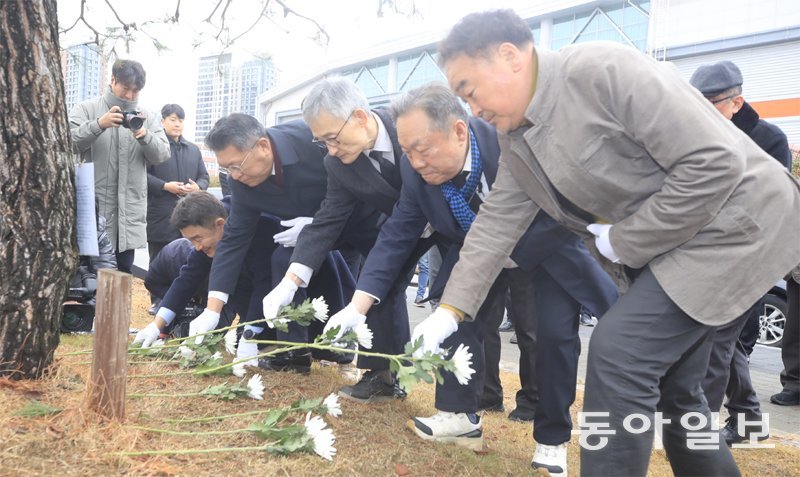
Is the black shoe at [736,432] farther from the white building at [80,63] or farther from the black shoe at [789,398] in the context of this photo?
the white building at [80,63]

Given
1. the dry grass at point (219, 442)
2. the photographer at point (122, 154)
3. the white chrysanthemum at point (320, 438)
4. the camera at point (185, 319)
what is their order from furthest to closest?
1. the photographer at point (122, 154)
2. the camera at point (185, 319)
3. the white chrysanthemum at point (320, 438)
4. the dry grass at point (219, 442)

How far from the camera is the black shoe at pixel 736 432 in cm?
341

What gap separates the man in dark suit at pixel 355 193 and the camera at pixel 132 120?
2193mm

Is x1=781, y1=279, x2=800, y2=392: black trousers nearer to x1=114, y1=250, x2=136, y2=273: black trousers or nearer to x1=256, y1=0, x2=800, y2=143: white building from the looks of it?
x1=114, y1=250, x2=136, y2=273: black trousers

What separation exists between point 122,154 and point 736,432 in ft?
14.8

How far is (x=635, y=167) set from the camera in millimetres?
1961

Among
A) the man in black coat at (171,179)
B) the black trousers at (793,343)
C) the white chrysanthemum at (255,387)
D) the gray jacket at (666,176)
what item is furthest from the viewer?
the man in black coat at (171,179)

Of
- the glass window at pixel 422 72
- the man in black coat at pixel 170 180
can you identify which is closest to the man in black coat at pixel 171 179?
the man in black coat at pixel 170 180

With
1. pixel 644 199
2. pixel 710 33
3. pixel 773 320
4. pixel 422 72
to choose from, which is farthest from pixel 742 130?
pixel 422 72

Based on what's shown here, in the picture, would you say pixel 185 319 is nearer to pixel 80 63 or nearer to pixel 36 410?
pixel 80 63

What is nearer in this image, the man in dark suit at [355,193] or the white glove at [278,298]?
the man in dark suit at [355,193]

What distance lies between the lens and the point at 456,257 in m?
3.16

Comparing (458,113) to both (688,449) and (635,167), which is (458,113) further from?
(688,449)

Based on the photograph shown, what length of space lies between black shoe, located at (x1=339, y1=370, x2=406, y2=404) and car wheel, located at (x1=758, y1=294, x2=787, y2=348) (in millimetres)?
4929
